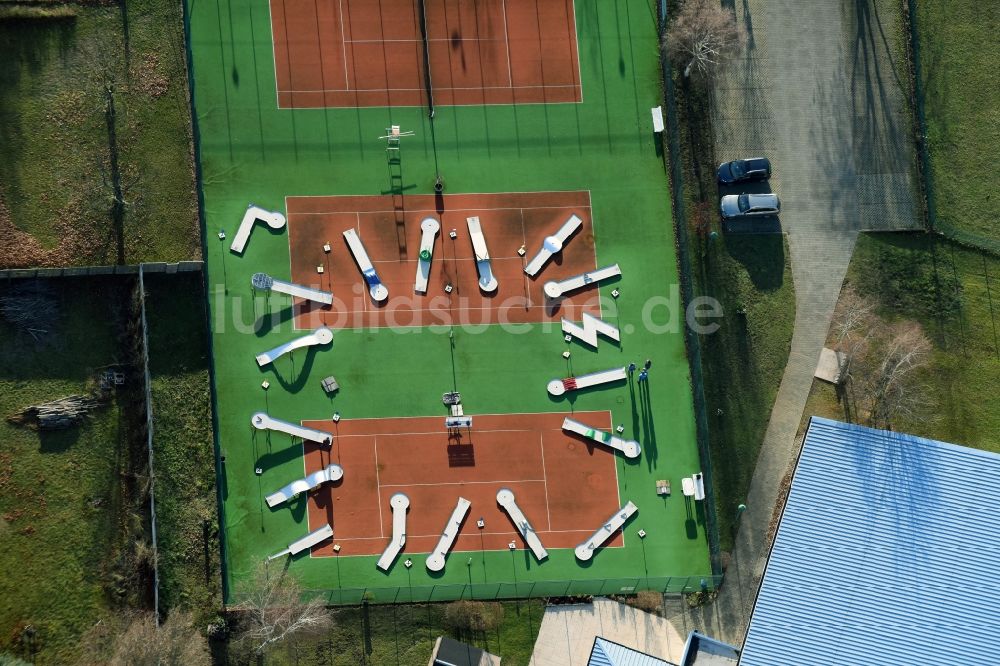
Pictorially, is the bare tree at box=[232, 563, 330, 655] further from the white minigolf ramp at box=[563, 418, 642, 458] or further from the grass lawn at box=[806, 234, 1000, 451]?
the grass lawn at box=[806, 234, 1000, 451]

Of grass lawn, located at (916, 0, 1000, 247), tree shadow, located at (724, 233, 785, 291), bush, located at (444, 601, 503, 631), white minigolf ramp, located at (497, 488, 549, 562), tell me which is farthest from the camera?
grass lawn, located at (916, 0, 1000, 247)

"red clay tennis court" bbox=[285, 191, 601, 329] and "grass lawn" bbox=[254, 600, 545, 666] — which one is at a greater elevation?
"red clay tennis court" bbox=[285, 191, 601, 329]

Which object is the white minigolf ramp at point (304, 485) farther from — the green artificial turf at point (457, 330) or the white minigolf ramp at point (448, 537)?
the white minigolf ramp at point (448, 537)

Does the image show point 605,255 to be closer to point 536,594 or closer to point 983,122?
point 536,594

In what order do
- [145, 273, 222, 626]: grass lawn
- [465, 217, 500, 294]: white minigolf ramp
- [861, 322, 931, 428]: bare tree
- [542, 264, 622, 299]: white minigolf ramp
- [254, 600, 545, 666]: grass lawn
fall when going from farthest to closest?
1. [861, 322, 931, 428]: bare tree
2. [542, 264, 622, 299]: white minigolf ramp
3. [465, 217, 500, 294]: white minigolf ramp
4. [254, 600, 545, 666]: grass lawn
5. [145, 273, 222, 626]: grass lawn

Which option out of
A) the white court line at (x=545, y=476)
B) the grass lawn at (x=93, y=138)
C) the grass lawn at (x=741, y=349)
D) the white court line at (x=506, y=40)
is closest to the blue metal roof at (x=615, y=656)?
the white court line at (x=545, y=476)

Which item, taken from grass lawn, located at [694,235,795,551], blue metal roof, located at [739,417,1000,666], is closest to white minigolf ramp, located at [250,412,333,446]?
grass lawn, located at [694,235,795,551]
